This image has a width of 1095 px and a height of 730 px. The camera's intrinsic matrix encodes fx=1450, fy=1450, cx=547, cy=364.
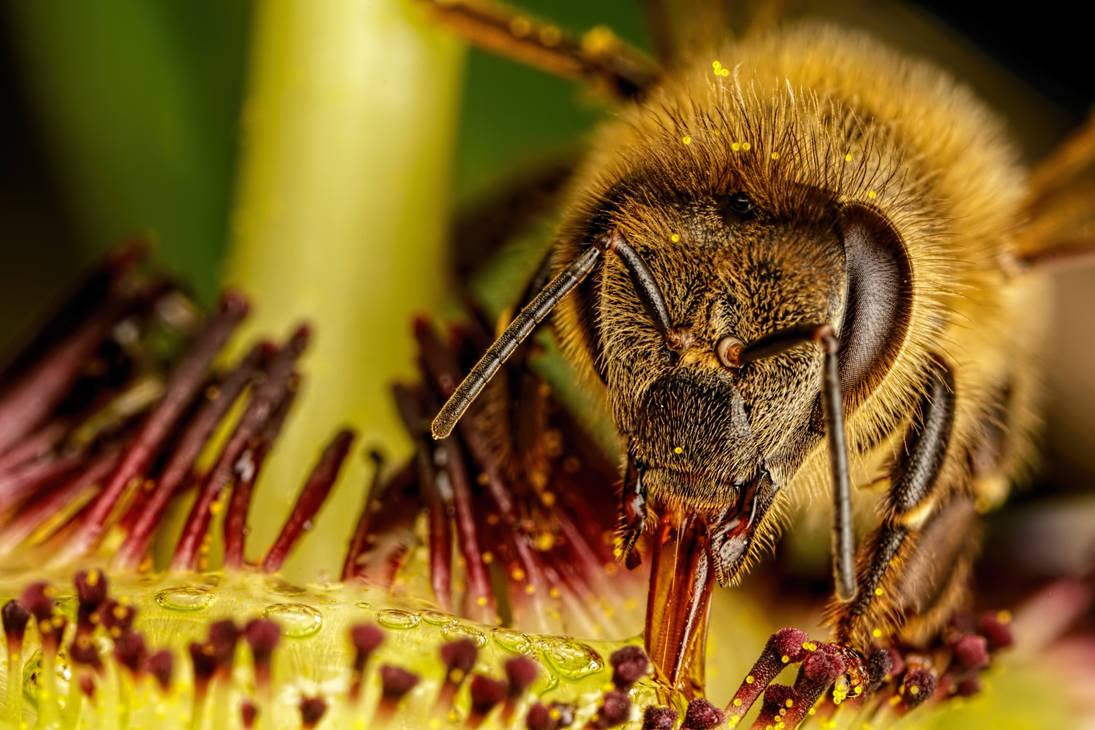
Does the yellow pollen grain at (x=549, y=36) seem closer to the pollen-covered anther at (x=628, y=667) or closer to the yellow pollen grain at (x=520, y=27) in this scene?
the yellow pollen grain at (x=520, y=27)

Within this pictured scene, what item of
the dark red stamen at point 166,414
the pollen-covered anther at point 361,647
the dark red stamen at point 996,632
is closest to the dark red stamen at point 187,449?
the dark red stamen at point 166,414

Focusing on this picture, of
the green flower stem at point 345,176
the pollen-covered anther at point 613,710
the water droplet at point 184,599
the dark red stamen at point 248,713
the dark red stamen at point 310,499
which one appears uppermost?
the green flower stem at point 345,176

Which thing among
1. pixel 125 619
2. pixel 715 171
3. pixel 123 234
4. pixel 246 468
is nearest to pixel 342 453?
pixel 246 468

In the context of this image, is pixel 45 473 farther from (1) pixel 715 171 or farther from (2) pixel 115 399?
(1) pixel 715 171

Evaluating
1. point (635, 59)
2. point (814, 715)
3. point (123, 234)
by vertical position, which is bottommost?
point (814, 715)

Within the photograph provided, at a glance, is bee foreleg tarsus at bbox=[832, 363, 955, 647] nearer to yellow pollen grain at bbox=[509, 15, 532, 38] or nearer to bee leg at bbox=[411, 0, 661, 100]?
bee leg at bbox=[411, 0, 661, 100]

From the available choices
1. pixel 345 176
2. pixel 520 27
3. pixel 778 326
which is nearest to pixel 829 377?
pixel 778 326
